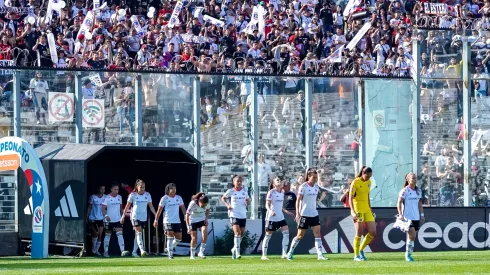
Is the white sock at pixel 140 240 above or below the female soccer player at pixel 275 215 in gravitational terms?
below

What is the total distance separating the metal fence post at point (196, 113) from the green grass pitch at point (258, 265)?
169 inches

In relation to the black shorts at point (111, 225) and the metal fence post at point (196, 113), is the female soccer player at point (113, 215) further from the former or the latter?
the metal fence post at point (196, 113)

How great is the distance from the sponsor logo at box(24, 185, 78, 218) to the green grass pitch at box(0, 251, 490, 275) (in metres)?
1.87

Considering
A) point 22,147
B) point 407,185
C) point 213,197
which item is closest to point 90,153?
point 22,147

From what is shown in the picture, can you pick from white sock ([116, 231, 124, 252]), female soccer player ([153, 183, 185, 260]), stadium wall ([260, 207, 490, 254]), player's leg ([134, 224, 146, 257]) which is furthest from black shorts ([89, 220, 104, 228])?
stadium wall ([260, 207, 490, 254])

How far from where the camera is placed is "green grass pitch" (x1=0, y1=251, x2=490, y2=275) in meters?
20.6

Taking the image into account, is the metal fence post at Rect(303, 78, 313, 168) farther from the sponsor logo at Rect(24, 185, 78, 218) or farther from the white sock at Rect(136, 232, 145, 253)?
the sponsor logo at Rect(24, 185, 78, 218)

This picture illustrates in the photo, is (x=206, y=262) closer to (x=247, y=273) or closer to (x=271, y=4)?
(x=247, y=273)

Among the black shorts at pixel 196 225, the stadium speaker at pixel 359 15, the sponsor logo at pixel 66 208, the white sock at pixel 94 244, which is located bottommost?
the white sock at pixel 94 244

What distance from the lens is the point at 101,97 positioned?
98.7ft

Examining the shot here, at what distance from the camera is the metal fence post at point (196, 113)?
3078 centimetres

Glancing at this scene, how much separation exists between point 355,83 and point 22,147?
969 cm

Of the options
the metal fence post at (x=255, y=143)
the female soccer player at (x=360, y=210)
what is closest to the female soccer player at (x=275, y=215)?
the female soccer player at (x=360, y=210)

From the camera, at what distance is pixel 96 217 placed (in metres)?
29.6
